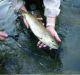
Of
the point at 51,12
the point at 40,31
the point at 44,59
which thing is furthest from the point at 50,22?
the point at 44,59

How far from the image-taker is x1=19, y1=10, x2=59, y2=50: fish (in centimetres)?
352

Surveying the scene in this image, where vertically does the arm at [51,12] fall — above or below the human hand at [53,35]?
above

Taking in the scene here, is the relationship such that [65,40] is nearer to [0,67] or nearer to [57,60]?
[57,60]

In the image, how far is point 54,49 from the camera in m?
3.71

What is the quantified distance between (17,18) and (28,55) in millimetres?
845

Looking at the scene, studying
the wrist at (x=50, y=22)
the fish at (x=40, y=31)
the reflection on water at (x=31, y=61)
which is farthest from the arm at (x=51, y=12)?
the reflection on water at (x=31, y=61)

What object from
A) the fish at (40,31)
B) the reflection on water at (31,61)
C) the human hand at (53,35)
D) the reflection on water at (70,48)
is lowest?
the reflection on water at (70,48)

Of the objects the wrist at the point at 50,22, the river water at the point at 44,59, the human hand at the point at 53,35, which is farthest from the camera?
the wrist at the point at 50,22

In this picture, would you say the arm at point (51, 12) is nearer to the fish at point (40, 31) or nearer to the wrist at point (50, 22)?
the wrist at point (50, 22)

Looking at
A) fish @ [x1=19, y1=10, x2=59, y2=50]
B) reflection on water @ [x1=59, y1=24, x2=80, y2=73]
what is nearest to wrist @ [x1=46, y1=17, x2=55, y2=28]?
fish @ [x1=19, y1=10, x2=59, y2=50]

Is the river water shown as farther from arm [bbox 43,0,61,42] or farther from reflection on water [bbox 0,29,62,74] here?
arm [bbox 43,0,61,42]

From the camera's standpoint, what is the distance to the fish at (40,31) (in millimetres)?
3523

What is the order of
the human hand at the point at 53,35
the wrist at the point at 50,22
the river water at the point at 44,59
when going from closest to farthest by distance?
the river water at the point at 44,59 → the human hand at the point at 53,35 → the wrist at the point at 50,22

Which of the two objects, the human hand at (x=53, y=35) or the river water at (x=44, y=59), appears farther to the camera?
the human hand at (x=53, y=35)
